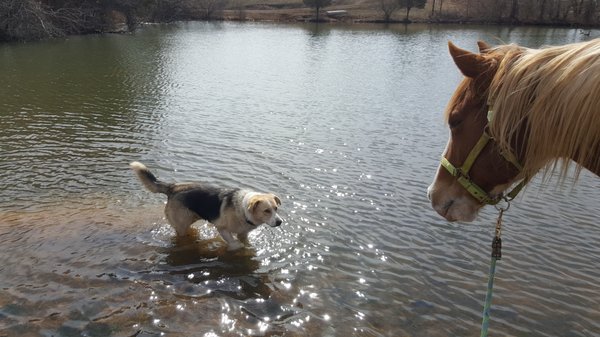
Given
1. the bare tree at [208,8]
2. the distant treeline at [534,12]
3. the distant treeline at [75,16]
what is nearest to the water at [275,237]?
the distant treeline at [75,16]

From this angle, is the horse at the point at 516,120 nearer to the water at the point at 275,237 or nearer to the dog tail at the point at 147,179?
the water at the point at 275,237

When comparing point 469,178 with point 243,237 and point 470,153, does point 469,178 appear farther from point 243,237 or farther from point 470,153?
point 243,237

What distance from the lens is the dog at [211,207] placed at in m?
7.00

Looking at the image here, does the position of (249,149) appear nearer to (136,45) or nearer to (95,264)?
(95,264)

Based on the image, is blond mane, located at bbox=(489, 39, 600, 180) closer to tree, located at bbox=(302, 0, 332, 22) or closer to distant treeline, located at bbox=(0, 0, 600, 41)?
distant treeline, located at bbox=(0, 0, 600, 41)

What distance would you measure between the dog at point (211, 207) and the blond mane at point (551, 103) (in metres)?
4.73

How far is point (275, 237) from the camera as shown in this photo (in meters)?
7.76

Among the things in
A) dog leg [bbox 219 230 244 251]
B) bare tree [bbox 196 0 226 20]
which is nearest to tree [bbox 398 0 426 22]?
bare tree [bbox 196 0 226 20]

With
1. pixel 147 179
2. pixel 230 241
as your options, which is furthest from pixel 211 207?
pixel 147 179

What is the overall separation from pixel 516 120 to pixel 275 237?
229 inches

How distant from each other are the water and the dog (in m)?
0.43

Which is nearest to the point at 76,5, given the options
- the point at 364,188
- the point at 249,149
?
the point at 249,149

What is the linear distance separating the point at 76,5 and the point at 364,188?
184 feet

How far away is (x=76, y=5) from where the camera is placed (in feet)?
173
